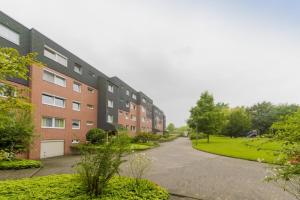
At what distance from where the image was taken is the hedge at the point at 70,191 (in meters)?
7.90

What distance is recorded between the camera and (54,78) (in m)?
24.3

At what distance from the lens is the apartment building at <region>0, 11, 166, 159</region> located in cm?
2033

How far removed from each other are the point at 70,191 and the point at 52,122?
17.4m

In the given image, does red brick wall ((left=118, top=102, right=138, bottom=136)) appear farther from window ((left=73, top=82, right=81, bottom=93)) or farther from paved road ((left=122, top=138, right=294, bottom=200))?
paved road ((left=122, top=138, right=294, bottom=200))

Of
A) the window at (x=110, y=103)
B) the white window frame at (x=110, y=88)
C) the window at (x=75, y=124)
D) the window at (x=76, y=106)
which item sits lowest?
the window at (x=75, y=124)

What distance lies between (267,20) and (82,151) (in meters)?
9.99

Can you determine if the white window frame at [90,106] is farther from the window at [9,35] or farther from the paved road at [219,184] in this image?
the paved road at [219,184]

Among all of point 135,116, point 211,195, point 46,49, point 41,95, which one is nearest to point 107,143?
point 211,195

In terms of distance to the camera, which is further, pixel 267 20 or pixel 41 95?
pixel 41 95

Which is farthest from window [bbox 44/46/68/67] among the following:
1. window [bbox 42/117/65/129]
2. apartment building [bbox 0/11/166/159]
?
window [bbox 42/117/65/129]

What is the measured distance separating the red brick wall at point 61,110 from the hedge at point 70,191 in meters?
8.14

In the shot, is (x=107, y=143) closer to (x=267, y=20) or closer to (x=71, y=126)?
(x=267, y=20)

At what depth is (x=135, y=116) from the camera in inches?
2120

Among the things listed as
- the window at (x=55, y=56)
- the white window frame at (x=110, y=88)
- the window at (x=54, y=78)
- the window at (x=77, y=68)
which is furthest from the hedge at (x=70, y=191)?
the white window frame at (x=110, y=88)
